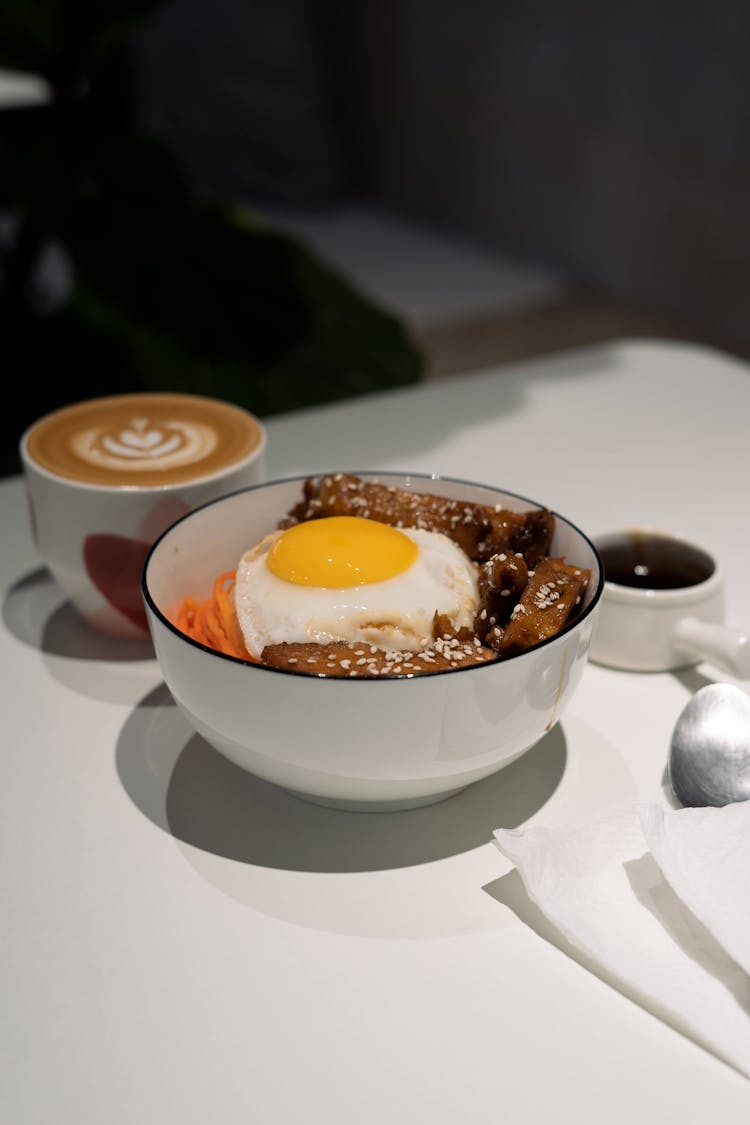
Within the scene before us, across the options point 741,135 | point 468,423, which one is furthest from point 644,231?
point 468,423

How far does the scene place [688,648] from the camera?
0.92 meters

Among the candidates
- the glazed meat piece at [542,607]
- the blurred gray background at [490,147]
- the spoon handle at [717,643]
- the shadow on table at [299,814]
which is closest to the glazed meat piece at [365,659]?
the glazed meat piece at [542,607]

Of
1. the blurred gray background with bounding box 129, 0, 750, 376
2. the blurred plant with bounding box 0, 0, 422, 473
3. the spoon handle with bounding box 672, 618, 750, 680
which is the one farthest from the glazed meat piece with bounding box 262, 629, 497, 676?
the blurred gray background with bounding box 129, 0, 750, 376

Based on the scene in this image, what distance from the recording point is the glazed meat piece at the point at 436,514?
0.84 m

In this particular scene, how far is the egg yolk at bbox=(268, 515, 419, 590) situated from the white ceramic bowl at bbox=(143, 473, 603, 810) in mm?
96

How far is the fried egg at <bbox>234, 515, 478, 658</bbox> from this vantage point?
2.51 feet

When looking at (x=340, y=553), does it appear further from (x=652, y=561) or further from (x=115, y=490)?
(x=652, y=561)

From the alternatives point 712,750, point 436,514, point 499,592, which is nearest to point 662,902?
point 712,750

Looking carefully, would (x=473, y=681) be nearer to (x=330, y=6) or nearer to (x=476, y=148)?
(x=476, y=148)

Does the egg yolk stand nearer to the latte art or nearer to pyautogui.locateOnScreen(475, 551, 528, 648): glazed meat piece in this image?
pyautogui.locateOnScreen(475, 551, 528, 648): glazed meat piece

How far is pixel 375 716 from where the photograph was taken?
0.67 metres

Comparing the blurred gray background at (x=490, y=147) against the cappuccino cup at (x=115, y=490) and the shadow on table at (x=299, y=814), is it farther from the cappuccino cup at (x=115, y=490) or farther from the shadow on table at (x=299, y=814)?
the shadow on table at (x=299, y=814)

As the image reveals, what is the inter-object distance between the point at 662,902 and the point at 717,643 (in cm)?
27

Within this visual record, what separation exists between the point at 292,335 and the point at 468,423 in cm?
80
